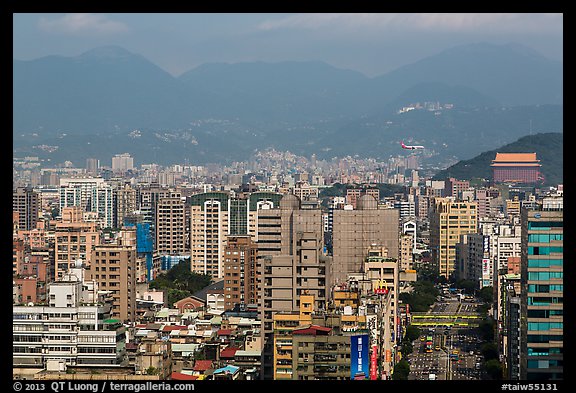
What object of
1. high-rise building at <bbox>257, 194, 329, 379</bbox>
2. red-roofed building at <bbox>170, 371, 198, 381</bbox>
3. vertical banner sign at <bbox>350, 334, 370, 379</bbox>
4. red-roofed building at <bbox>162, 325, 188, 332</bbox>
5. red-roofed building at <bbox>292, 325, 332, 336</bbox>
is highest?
high-rise building at <bbox>257, 194, 329, 379</bbox>

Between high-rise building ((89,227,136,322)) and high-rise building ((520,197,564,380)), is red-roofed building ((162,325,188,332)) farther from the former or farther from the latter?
high-rise building ((520,197,564,380))

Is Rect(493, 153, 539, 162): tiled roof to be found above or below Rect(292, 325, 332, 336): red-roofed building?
above

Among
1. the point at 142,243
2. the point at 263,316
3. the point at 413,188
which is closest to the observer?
the point at 263,316

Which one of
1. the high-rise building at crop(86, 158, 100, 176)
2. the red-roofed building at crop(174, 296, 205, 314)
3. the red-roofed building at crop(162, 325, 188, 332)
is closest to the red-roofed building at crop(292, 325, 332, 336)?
the red-roofed building at crop(162, 325, 188, 332)

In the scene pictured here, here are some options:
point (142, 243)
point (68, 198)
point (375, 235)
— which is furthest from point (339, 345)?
point (68, 198)

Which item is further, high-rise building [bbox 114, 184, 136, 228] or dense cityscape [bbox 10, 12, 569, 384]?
high-rise building [bbox 114, 184, 136, 228]

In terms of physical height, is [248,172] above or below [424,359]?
above

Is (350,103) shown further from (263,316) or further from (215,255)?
(263,316)
